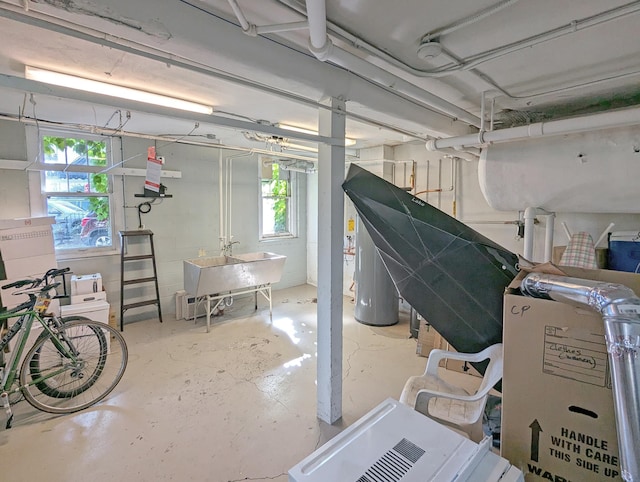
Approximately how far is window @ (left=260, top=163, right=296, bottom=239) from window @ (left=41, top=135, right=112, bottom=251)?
7.40 ft

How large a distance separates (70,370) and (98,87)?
218 centimetres

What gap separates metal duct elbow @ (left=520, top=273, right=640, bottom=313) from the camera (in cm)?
112

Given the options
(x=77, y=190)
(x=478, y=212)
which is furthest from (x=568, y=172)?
(x=77, y=190)

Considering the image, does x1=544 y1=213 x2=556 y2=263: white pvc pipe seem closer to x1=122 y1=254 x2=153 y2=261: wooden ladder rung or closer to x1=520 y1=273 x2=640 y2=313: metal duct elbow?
x1=520 y1=273 x2=640 y2=313: metal duct elbow

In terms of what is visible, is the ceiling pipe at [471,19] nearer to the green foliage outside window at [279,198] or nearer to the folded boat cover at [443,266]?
the folded boat cover at [443,266]

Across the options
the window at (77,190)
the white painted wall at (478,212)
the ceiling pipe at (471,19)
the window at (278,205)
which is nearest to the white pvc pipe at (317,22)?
the ceiling pipe at (471,19)

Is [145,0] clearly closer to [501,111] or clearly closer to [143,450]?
[143,450]

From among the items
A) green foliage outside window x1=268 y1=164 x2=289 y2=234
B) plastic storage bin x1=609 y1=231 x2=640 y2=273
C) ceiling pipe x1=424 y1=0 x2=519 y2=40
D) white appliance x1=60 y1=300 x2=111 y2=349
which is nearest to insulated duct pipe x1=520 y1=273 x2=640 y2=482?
ceiling pipe x1=424 y1=0 x2=519 y2=40

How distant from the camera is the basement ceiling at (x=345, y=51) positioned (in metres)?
1.36

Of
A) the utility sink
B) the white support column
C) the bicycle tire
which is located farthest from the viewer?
the utility sink

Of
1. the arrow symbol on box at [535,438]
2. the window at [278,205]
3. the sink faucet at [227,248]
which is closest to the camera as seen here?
the arrow symbol on box at [535,438]

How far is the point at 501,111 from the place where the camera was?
2.96m

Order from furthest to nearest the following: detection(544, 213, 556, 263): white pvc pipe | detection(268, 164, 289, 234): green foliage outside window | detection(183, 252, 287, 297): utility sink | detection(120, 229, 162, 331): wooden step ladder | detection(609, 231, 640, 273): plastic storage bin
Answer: detection(268, 164, 289, 234): green foliage outside window, detection(120, 229, 162, 331): wooden step ladder, detection(183, 252, 287, 297): utility sink, detection(544, 213, 556, 263): white pvc pipe, detection(609, 231, 640, 273): plastic storage bin

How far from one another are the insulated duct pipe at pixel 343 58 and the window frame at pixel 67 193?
3.30 metres
